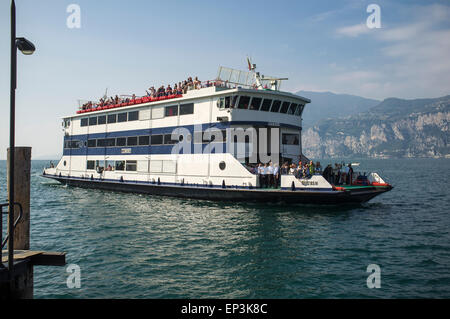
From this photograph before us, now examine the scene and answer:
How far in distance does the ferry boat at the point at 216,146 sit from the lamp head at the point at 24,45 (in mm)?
13897

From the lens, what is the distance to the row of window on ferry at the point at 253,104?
67.3 feet

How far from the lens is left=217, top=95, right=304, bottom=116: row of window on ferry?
2050 cm

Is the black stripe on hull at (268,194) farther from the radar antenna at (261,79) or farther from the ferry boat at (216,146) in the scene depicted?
the radar antenna at (261,79)

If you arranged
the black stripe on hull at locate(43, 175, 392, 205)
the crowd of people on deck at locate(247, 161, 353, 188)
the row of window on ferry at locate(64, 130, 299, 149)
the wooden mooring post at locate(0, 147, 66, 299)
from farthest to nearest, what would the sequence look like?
the row of window on ferry at locate(64, 130, 299, 149)
the crowd of people on deck at locate(247, 161, 353, 188)
the black stripe on hull at locate(43, 175, 392, 205)
the wooden mooring post at locate(0, 147, 66, 299)

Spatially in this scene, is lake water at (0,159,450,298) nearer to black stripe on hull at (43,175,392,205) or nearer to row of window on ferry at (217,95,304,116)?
black stripe on hull at (43,175,392,205)

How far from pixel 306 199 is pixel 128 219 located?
30.0 feet

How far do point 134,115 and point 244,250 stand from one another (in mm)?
18196

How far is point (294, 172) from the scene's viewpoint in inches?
719

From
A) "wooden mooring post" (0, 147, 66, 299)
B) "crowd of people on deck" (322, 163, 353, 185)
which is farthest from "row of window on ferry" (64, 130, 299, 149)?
"wooden mooring post" (0, 147, 66, 299)

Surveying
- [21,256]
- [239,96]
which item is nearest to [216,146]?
[239,96]

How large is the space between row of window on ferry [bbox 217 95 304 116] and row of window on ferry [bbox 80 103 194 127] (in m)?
2.90

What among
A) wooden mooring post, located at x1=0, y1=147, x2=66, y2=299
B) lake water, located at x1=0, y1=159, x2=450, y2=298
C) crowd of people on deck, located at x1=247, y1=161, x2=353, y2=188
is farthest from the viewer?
crowd of people on deck, located at x1=247, y1=161, x2=353, y2=188

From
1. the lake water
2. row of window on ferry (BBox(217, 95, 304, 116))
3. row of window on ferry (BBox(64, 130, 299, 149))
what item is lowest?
the lake water

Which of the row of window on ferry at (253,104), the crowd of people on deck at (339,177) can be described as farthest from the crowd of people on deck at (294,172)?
the row of window on ferry at (253,104)
